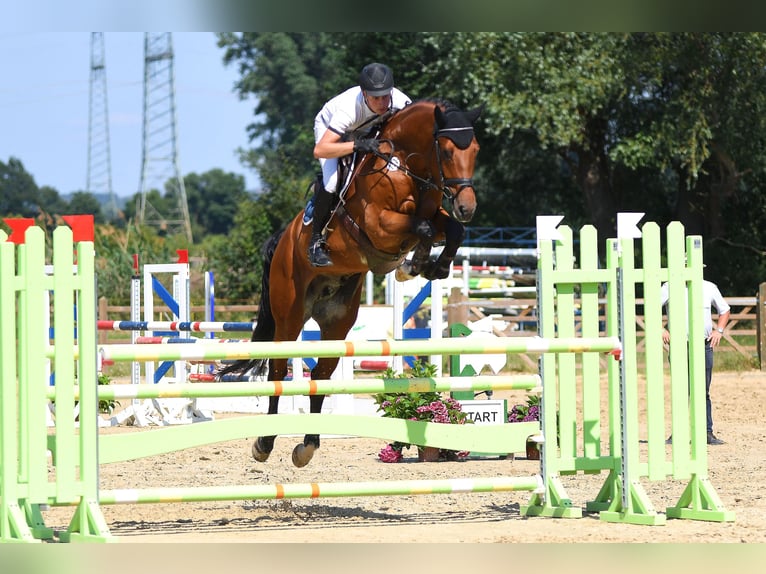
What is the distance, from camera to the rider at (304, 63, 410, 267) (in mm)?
5753

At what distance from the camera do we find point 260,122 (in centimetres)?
5272

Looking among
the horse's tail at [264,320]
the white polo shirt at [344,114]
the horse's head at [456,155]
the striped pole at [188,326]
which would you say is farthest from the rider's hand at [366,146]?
the striped pole at [188,326]

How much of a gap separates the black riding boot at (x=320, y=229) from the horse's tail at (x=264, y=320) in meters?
0.67

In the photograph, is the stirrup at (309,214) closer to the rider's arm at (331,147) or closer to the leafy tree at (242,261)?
the rider's arm at (331,147)

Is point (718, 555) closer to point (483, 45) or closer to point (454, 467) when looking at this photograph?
point (454, 467)

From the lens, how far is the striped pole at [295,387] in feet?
15.0

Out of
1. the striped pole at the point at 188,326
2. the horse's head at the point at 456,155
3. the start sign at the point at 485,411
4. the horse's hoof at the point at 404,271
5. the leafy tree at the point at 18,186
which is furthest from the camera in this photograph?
the leafy tree at the point at 18,186

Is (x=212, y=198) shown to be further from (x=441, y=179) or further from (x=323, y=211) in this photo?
(x=441, y=179)

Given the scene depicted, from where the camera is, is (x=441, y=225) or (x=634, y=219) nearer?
(x=634, y=219)

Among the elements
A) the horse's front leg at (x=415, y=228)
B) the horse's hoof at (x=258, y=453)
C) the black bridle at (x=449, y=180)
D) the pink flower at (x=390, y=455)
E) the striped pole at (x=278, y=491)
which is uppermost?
the black bridle at (x=449, y=180)

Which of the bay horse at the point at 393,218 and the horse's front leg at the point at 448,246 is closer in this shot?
the bay horse at the point at 393,218

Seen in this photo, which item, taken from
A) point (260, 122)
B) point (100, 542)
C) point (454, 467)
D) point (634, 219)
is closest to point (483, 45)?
point (454, 467)

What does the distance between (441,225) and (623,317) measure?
4.04 feet

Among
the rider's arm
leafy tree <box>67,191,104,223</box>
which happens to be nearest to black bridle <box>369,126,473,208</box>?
the rider's arm
